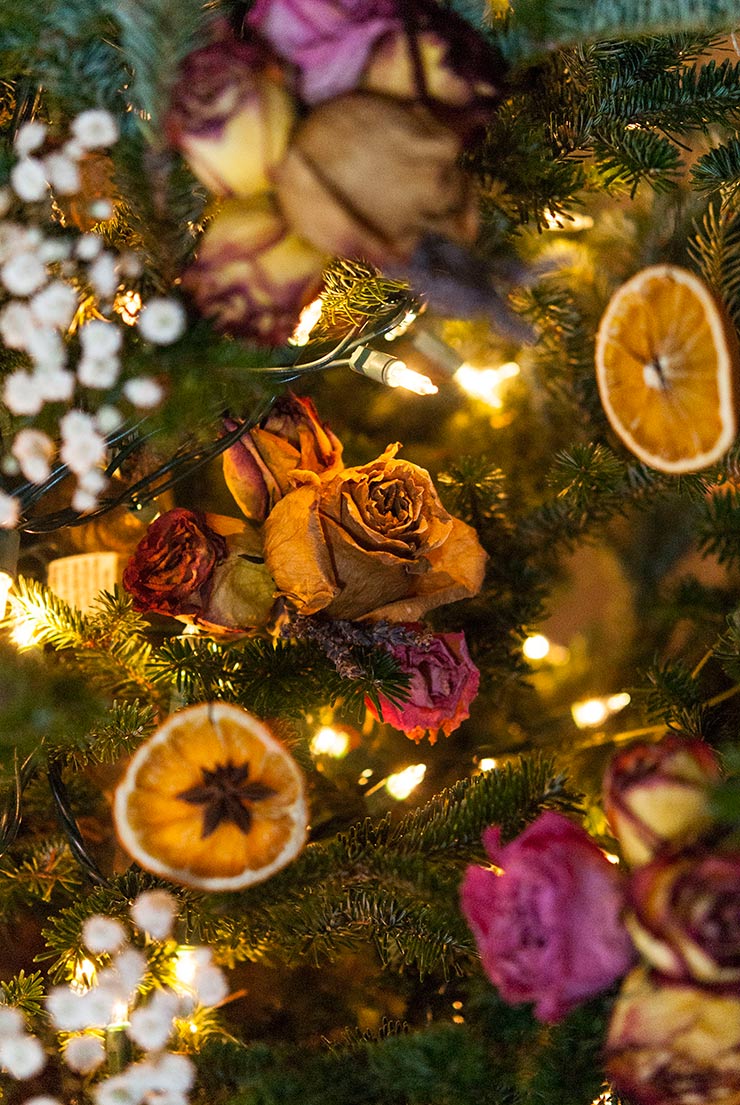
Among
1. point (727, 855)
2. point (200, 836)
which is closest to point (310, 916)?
point (200, 836)

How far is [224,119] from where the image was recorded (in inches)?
11.6

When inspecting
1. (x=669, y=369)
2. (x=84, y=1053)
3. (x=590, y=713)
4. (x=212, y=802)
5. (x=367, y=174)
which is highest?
(x=367, y=174)

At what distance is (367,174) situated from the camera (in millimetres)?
292

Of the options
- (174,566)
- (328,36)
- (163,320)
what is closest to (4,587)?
(174,566)

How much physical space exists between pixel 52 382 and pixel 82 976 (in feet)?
1.07

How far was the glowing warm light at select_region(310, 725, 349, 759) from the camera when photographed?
58cm

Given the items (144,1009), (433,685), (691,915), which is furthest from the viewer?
(433,685)

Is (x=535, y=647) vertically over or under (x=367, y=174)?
under

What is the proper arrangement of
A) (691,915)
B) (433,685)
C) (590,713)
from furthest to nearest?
(590,713)
(433,685)
(691,915)

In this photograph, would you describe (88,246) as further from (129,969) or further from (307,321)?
(129,969)

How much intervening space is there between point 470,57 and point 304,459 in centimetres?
22

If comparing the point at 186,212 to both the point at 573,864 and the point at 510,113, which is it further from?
the point at 573,864

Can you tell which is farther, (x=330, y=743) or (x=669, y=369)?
(x=330, y=743)

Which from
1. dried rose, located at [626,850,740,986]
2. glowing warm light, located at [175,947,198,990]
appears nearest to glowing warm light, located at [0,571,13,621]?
glowing warm light, located at [175,947,198,990]
